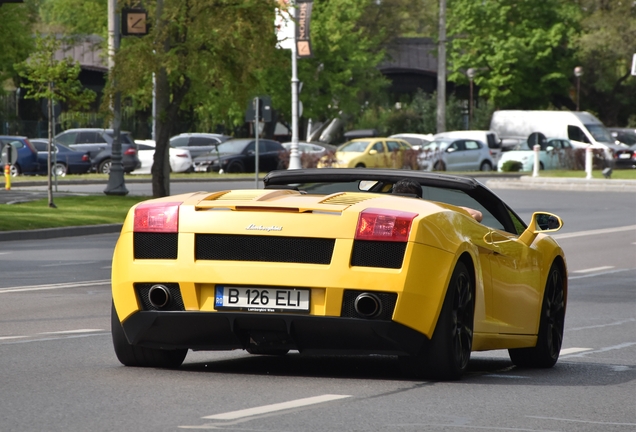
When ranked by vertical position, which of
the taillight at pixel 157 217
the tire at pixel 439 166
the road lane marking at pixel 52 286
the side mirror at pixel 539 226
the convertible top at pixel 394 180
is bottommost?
the tire at pixel 439 166

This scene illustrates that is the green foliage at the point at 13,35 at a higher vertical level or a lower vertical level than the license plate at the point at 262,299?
higher

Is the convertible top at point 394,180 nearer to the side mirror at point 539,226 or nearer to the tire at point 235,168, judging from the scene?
the side mirror at point 539,226

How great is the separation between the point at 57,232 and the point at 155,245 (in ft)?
58.6

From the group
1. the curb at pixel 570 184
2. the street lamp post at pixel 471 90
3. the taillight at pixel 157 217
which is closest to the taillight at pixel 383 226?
the taillight at pixel 157 217

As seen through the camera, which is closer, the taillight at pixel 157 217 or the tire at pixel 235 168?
the taillight at pixel 157 217

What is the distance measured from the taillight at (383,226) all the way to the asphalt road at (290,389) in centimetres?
78

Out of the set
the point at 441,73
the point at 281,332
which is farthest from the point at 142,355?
the point at 441,73

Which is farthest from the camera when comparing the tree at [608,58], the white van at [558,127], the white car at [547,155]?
the tree at [608,58]

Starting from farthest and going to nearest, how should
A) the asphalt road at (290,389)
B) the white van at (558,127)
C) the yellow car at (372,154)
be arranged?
the white van at (558,127) → the yellow car at (372,154) → the asphalt road at (290,389)

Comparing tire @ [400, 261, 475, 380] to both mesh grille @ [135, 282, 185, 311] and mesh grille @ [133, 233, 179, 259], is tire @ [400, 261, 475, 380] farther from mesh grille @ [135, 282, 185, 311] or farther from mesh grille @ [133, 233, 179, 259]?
mesh grille @ [133, 233, 179, 259]

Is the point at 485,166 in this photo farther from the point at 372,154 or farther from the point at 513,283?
the point at 513,283

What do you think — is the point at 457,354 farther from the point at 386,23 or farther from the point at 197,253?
the point at 386,23

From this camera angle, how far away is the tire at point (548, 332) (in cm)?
871

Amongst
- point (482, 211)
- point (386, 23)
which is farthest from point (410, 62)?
point (482, 211)
